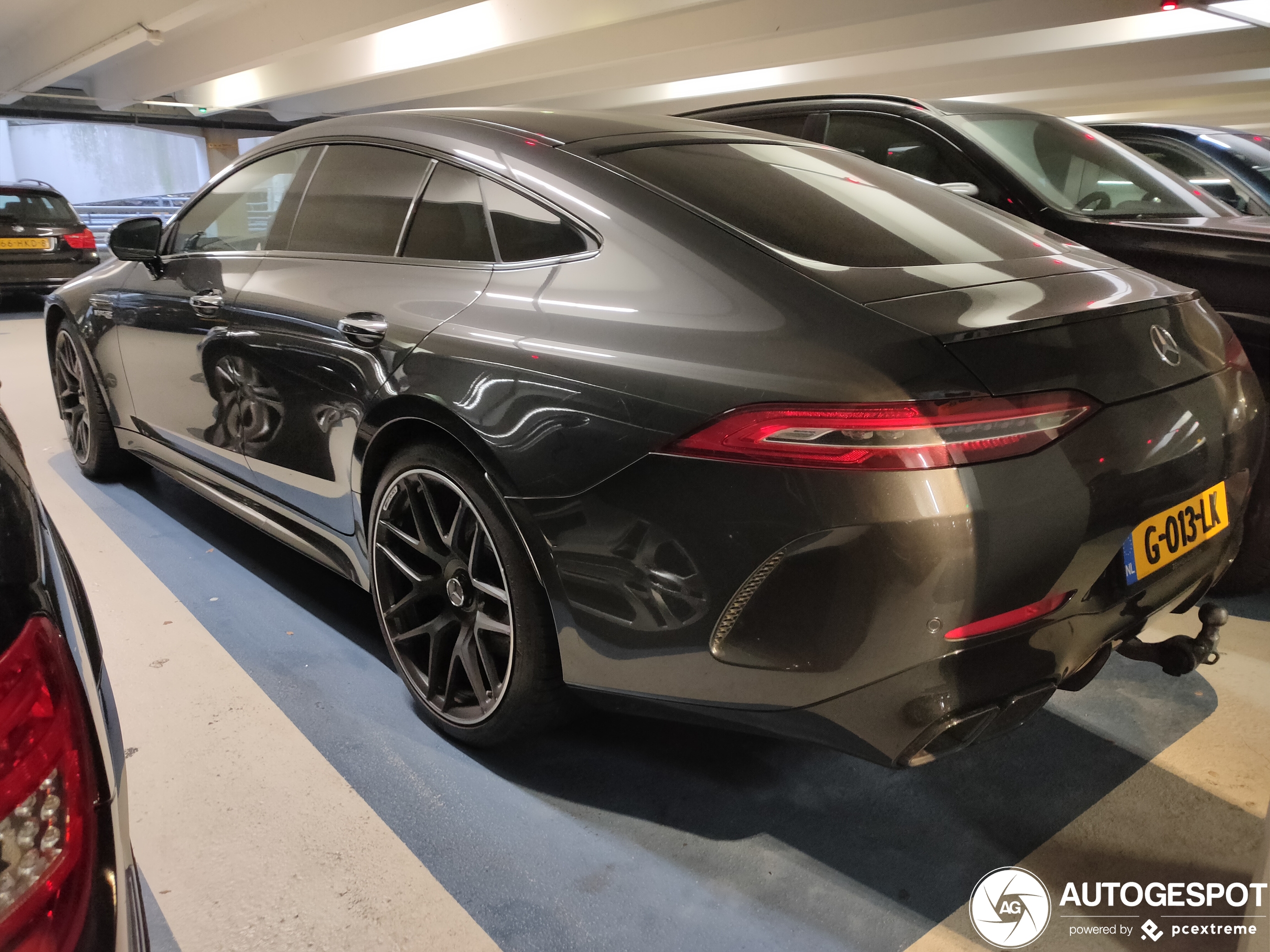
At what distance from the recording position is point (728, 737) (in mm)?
1865

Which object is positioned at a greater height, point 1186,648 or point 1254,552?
point 1186,648

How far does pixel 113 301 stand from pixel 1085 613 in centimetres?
291

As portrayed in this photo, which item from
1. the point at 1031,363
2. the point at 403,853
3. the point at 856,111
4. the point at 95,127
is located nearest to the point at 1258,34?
the point at 856,111

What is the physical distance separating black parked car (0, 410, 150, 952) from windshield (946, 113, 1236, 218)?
9.14ft

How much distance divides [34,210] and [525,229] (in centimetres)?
945

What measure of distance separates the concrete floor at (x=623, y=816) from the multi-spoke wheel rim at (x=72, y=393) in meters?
1.49

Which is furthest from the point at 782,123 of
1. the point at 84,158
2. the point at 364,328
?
the point at 84,158

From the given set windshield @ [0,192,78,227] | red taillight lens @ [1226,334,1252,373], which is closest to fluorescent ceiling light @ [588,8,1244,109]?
windshield @ [0,192,78,227]

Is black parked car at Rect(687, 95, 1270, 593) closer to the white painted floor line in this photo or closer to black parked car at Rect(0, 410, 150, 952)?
the white painted floor line

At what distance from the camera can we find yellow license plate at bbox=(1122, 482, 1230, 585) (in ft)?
4.47

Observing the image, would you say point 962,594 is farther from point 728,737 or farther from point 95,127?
point 95,127

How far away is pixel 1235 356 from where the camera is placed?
1.60 meters

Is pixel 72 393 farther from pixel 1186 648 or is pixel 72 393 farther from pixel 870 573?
pixel 1186 648

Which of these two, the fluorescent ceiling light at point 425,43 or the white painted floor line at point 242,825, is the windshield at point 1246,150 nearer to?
the fluorescent ceiling light at point 425,43
